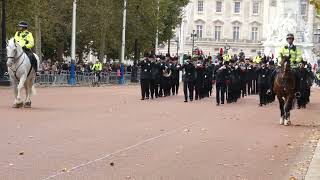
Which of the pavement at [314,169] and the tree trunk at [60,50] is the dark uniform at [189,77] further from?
the tree trunk at [60,50]

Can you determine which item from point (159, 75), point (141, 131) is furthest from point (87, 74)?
point (141, 131)

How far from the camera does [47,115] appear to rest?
20578 millimetres

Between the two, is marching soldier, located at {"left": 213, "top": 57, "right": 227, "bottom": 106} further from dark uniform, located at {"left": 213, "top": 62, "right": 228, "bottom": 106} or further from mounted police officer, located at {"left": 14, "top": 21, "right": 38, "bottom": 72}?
mounted police officer, located at {"left": 14, "top": 21, "right": 38, "bottom": 72}

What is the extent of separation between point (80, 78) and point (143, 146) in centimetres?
4227

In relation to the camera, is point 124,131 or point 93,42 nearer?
point 124,131

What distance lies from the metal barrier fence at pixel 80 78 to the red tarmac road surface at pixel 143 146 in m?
25.1

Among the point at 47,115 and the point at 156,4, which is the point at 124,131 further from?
the point at 156,4

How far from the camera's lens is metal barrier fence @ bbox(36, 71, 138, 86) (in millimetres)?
48125

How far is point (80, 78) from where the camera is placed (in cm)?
5647

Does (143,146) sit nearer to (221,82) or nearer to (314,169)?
(314,169)

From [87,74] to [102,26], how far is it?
5.14m

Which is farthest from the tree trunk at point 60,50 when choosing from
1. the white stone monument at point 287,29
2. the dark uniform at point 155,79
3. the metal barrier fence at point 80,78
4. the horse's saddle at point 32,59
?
the horse's saddle at point 32,59

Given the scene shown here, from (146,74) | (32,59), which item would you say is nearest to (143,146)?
(32,59)

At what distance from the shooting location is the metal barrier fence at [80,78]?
1895 inches
